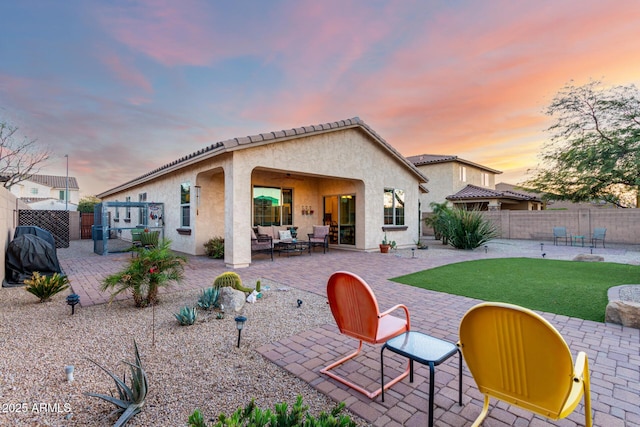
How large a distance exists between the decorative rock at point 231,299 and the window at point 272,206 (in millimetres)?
7704

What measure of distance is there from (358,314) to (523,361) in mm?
1340

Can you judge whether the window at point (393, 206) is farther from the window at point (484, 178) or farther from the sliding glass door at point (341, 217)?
the window at point (484, 178)

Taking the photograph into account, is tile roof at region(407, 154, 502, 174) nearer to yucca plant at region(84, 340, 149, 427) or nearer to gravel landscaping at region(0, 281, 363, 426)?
gravel landscaping at region(0, 281, 363, 426)

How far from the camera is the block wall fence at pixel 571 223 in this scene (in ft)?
50.6

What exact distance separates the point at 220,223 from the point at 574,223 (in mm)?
19223

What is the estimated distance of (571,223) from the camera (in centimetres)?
1698

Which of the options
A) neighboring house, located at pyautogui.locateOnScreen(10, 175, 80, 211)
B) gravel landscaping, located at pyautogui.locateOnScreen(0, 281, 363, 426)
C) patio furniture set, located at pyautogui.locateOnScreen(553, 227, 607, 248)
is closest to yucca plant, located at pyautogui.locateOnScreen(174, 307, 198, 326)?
gravel landscaping, located at pyautogui.locateOnScreen(0, 281, 363, 426)

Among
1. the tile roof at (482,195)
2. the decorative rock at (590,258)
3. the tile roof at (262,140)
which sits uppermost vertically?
the tile roof at (262,140)

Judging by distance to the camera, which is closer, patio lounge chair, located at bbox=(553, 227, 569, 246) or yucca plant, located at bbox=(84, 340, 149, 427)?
yucca plant, located at bbox=(84, 340, 149, 427)

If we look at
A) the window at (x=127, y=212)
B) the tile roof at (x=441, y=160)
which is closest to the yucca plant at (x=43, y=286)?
the window at (x=127, y=212)

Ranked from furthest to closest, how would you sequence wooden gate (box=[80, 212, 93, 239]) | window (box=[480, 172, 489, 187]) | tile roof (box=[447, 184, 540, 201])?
1. window (box=[480, 172, 489, 187])
2. tile roof (box=[447, 184, 540, 201])
3. wooden gate (box=[80, 212, 93, 239])

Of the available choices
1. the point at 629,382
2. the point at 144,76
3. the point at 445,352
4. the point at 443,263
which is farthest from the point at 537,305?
the point at 144,76

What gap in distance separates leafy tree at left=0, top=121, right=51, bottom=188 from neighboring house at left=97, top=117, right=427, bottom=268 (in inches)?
263

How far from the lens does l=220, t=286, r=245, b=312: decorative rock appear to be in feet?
16.5
